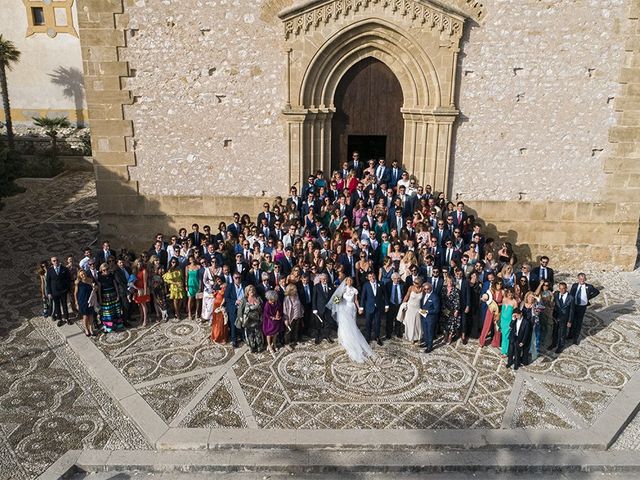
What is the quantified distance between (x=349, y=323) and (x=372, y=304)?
1.98ft

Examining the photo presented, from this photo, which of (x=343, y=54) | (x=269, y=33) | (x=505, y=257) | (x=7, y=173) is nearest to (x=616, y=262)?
(x=505, y=257)

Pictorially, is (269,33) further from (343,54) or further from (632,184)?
(632,184)

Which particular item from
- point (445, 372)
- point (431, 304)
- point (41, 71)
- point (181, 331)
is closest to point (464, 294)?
point (431, 304)

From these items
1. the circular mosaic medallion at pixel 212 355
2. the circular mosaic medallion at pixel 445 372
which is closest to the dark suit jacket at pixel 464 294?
the circular mosaic medallion at pixel 445 372

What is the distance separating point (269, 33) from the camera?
43.4 ft

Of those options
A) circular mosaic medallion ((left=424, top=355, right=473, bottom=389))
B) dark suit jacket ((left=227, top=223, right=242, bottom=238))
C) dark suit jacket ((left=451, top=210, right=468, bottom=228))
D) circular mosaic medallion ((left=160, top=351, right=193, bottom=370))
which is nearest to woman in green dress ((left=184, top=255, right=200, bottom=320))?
circular mosaic medallion ((left=160, top=351, right=193, bottom=370))

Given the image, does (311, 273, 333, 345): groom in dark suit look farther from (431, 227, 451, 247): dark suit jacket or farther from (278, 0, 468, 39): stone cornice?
(278, 0, 468, 39): stone cornice

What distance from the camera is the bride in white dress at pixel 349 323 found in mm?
10055

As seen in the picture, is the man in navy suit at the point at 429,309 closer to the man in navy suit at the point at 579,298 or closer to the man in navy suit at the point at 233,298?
the man in navy suit at the point at 579,298

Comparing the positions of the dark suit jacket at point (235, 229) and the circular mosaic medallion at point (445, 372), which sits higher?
the dark suit jacket at point (235, 229)

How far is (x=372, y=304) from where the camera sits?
408 inches

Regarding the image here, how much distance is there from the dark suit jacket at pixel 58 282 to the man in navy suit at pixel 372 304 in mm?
5867

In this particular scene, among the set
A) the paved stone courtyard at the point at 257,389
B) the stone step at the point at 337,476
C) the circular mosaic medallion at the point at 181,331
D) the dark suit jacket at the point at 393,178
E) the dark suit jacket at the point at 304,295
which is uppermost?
the dark suit jacket at the point at 393,178

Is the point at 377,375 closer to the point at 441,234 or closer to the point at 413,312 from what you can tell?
the point at 413,312
